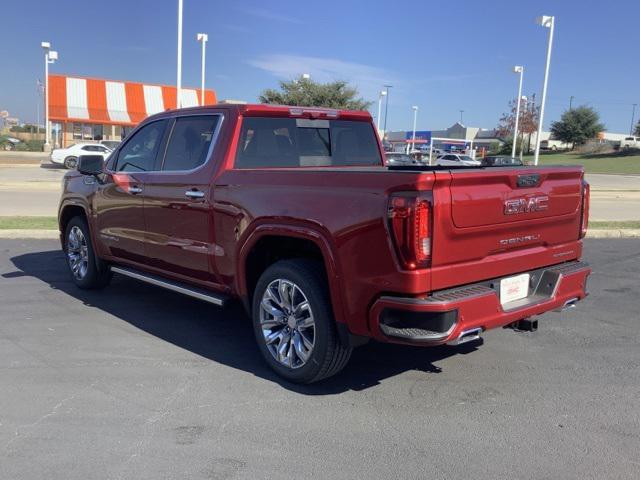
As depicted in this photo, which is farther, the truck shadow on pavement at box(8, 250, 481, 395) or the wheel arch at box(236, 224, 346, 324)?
the truck shadow on pavement at box(8, 250, 481, 395)

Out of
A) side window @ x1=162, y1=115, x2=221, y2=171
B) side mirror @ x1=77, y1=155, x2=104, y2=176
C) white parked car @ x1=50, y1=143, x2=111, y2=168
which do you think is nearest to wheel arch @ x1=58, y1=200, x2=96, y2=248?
side mirror @ x1=77, y1=155, x2=104, y2=176

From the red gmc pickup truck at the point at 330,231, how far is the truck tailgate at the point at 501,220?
0.4 inches

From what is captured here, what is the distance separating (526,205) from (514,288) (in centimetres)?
55

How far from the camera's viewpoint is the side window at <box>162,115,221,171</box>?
4988 mm

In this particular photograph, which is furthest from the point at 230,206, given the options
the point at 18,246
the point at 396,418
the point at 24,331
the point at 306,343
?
the point at 18,246

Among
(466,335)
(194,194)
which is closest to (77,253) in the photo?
(194,194)

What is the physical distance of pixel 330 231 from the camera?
3.73 m

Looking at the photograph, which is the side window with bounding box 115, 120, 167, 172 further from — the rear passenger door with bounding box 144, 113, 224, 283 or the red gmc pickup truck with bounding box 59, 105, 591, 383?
the rear passenger door with bounding box 144, 113, 224, 283

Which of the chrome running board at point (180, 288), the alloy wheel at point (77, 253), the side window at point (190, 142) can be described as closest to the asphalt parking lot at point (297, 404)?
the chrome running board at point (180, 288)

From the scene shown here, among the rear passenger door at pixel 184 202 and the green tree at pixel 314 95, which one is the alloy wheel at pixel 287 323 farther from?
the green tree at pixel 314 95

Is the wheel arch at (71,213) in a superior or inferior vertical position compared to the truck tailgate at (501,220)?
inferior

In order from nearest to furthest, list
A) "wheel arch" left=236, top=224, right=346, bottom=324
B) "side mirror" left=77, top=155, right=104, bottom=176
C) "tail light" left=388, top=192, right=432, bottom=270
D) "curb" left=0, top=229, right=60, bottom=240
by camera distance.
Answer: "tail light" left=388, top=192, right=432, bottom=270, "wheel arch" left=236, top=224, right=346, bottom=324, "side mirror" left=77, top=155, right=104, bottom=176, "curb" left=0, top=229, right=60, bottom=240

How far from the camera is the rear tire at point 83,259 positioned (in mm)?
6542

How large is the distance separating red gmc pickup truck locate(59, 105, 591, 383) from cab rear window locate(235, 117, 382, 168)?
12 millimetres
